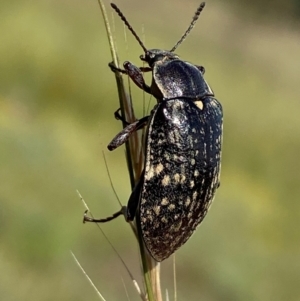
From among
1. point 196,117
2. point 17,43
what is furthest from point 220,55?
point 196,117

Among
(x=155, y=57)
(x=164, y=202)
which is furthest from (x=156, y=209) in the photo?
(x=155, y=57)

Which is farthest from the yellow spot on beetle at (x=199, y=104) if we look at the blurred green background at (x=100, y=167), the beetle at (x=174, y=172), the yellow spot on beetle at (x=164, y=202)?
the blurred green background at (x=100, y=167)

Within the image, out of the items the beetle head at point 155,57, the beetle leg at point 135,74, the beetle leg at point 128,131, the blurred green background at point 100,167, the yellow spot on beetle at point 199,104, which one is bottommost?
the blurred green background at point 100,167

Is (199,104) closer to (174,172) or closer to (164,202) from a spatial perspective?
(174,172)

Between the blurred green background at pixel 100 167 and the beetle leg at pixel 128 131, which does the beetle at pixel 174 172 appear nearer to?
the beetle leg at pixel 128 131

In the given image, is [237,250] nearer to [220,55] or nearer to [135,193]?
[135,193]

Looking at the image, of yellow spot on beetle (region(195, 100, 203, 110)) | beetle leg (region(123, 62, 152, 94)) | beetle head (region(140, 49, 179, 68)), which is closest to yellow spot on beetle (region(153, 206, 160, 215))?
yellow spot on beetle (region(195, 100, 203, 110))
